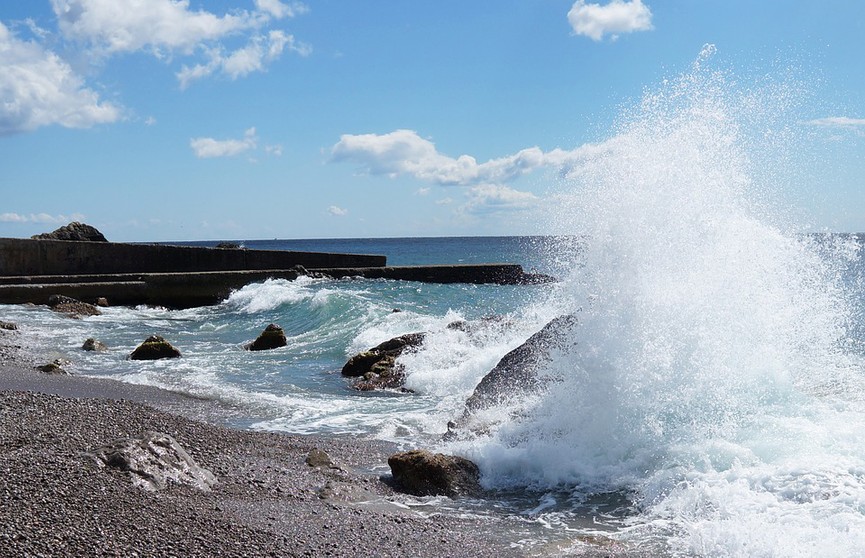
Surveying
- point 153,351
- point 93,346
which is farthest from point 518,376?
point 93,346

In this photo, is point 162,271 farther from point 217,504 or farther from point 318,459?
point 217,504

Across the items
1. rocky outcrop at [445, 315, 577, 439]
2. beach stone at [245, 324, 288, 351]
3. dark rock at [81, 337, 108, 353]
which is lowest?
dark rock at [81, 337, 108, 353]

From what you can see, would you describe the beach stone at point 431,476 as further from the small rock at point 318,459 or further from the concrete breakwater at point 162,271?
the concrete breakwater at point 162,271

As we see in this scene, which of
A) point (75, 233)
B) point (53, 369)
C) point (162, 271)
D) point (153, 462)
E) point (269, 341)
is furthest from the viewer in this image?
point (75, 233)

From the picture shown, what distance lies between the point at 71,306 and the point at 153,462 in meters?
15.9

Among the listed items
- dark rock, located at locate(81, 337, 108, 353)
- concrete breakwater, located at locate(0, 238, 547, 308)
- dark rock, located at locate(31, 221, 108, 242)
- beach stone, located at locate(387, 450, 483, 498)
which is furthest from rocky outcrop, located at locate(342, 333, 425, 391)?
dark rock, located at locate(31, 221, 108, 242)

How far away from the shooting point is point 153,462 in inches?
211

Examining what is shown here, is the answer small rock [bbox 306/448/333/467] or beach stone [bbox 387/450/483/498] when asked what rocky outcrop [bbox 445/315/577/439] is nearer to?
beach stone [bbox 387/450/483/498]

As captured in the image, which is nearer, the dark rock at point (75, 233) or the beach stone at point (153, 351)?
the beach stone at point (153, 351)

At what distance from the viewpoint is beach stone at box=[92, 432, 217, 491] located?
5152 mm

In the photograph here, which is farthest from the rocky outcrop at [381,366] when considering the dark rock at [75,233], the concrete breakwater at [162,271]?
the dark rock at [75,233]

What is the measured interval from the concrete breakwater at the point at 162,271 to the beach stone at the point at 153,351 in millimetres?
9781

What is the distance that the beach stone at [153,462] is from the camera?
203 inches

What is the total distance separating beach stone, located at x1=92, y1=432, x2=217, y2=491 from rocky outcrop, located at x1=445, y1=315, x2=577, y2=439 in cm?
256
